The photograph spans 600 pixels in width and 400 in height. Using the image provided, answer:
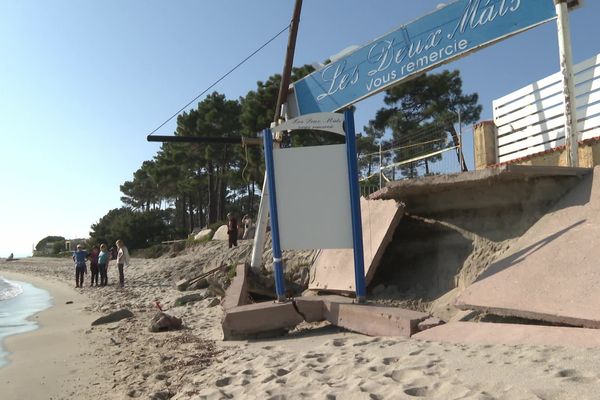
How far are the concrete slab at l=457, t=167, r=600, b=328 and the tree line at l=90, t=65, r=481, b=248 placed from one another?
587 centimetres

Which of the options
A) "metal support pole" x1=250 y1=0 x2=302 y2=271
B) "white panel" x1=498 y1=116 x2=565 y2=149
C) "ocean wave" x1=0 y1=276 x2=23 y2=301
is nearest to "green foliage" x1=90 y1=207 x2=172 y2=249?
"ocean wave" x1=0 y1=276 x2=23 y2=301

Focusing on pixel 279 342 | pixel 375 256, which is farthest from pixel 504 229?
pixel 279 342

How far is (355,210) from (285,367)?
8.13ft

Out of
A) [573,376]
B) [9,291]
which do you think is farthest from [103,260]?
[573,376]

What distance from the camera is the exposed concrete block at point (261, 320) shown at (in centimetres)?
605

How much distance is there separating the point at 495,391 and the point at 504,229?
384 cm

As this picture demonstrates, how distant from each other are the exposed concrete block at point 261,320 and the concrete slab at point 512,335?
192 centimetres

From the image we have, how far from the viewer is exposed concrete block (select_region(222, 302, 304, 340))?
605 cm

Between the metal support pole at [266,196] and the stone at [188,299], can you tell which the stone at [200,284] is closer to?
the stone at [188,299]

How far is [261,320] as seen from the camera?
6.05 metres

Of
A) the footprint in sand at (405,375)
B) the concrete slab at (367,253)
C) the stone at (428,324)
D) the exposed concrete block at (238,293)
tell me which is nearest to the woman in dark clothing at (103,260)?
the exposed concrete block at (238,293)

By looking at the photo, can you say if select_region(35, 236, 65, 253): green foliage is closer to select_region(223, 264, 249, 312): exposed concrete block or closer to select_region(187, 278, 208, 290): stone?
select_region(187, 278, 208, 290): stone

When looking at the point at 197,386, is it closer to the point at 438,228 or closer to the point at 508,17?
the point at 438,228

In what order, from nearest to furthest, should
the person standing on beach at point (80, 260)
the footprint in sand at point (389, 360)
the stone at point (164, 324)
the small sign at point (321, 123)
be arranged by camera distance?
the footprint in sand at point (389, 360) < the small sign at point (321, 123) < the stone at point (164, 324) < the person standing on beach at point (80, 260)
